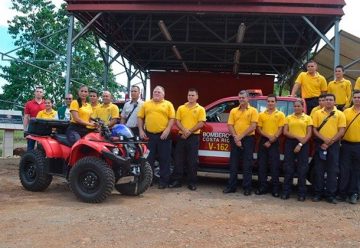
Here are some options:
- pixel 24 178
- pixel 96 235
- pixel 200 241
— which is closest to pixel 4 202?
pixel 24 178

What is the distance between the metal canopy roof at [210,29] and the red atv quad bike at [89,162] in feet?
15.2

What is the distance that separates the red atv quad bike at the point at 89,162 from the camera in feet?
20.5

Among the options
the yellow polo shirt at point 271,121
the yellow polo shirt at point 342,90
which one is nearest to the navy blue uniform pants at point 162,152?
the yellow polo shirt at point 271,121

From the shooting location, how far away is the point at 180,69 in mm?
19656

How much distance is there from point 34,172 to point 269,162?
3.85 metres

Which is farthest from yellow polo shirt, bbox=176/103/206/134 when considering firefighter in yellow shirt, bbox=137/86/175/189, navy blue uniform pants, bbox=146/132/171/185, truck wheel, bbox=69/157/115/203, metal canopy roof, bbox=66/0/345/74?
metal canopy roof, bbox=66/0/345/74

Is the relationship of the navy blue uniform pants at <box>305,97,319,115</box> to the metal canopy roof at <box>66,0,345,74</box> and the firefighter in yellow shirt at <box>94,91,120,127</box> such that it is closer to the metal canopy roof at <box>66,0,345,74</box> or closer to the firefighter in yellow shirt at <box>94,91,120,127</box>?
the metal canopy roof at <box>66,0,345,74</box>

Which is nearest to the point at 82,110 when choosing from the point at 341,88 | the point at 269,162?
the point at 269,162

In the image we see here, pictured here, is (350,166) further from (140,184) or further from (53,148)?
(53,148)

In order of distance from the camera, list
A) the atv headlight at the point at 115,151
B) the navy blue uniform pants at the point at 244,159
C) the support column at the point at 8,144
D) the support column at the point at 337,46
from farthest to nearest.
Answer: the support column at the point at 8,144, the support column at the point at 337,46, the navy blue uniform pants at the point at 244,159, the atv headlight at the point at 115,151

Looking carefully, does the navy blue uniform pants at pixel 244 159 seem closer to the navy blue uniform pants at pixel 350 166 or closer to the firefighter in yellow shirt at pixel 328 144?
the firefighter in yellow shirt at pixel 328 144

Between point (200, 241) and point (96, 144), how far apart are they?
2.40 m

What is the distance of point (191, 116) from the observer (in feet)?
25.5

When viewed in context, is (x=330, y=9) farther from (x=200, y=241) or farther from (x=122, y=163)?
(x=200, y=241)
